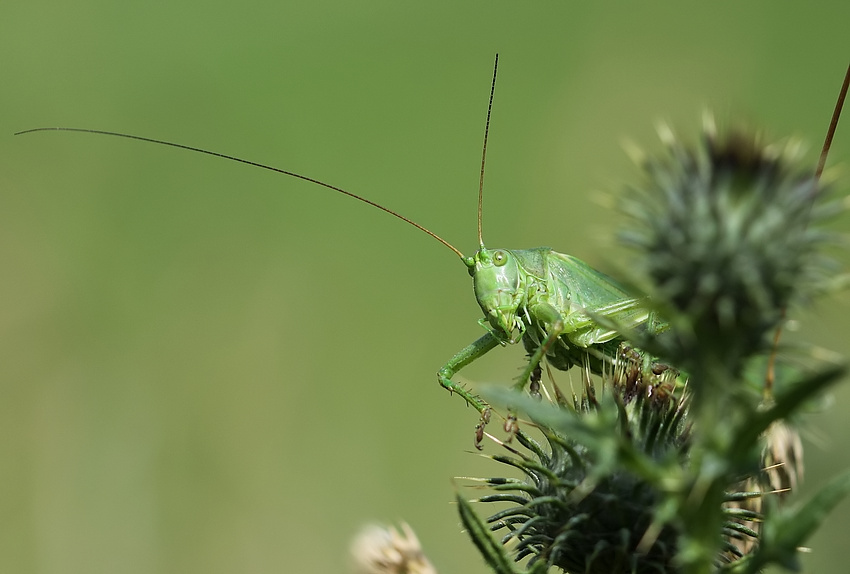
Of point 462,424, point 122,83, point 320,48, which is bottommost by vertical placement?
point 462,424

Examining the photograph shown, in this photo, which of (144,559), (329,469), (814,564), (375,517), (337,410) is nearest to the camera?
(814,564)

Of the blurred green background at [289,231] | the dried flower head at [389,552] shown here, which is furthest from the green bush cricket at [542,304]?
the dried flower head at [389,552]

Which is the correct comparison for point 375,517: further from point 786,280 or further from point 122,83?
point 122,83

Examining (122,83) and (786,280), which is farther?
(122,83)

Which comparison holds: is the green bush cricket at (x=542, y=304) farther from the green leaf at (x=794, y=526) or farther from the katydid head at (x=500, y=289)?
the green leaf at (x=794, y=526)

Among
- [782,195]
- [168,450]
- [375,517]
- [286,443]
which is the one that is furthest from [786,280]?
[286,443]

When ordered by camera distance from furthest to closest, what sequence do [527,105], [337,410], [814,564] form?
[527,105]
[337,410]
[814,564]

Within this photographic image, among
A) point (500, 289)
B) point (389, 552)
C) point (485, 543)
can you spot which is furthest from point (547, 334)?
point (485, 543)

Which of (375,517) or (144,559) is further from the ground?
(375,517)
